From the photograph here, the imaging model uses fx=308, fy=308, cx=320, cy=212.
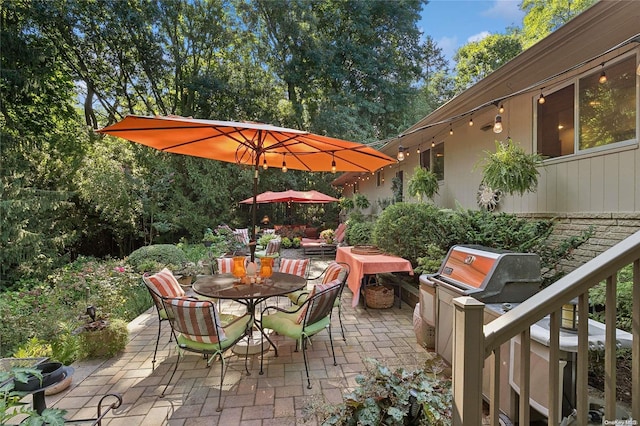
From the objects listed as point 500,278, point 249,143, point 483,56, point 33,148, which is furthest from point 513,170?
point 483,56

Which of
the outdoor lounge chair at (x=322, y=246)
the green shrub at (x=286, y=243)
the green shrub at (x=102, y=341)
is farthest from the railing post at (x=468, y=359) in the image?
the green shrub at (x=286, y=243)

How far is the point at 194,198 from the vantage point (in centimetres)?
1465

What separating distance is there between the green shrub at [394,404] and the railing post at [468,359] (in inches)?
14.8

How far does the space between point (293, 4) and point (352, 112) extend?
5.97 metres

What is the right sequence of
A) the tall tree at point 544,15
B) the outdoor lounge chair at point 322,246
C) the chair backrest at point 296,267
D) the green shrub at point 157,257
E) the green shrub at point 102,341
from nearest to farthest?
the green shrub at point 102,341
the chair backrest at point 296,267
the green shrub at point 157,257
the outdoor lounge chair at point 322,246
the tall tree at point 544,15

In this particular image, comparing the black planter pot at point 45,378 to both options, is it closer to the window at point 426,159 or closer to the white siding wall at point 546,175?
the white siding wall at point 546,175

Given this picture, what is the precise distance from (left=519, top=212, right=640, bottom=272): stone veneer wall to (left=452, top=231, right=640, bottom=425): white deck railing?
3.49 metres

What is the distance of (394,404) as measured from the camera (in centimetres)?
170

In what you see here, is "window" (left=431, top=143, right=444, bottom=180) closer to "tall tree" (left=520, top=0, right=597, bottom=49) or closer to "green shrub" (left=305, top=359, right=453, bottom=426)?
"green shrub" (left=305, top=359, right=453, bottom=426)

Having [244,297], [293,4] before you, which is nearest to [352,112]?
[293,4]

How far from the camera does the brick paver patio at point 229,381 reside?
8.46 ft

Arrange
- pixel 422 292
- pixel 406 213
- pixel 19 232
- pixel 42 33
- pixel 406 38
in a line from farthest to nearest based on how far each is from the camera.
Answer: pixel 406 38, pixel 42 33, pixel 19 232, pixel 406 213, pixel 422 292

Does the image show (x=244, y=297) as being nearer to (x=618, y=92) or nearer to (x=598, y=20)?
(x=598, y=20)

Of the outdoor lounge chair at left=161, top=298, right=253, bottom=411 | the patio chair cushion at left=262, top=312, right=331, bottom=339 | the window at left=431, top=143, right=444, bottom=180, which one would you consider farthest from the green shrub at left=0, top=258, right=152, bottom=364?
the window at left=431, top=143, right=444, bottom=180
